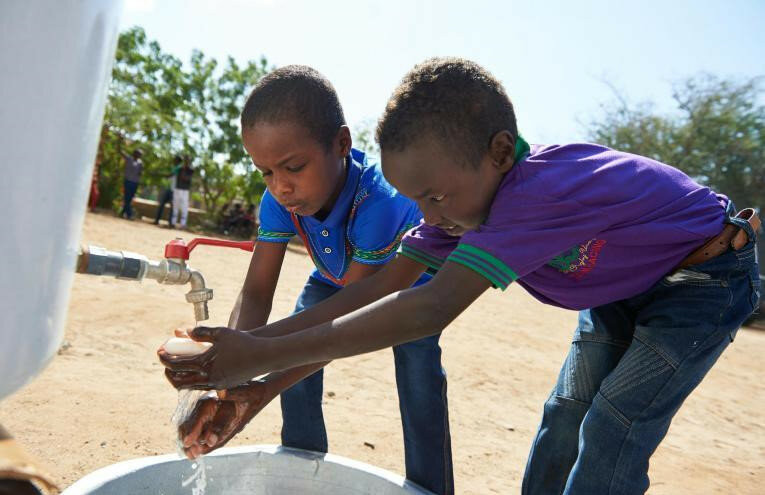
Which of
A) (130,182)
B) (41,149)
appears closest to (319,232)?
(41,149)

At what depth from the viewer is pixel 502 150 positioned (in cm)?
138

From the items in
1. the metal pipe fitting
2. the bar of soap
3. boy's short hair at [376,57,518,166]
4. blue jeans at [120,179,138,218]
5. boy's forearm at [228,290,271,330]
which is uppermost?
boy's short hair at [376,57,518,166]

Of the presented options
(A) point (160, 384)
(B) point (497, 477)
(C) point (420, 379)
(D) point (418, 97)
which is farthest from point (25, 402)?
(D) point (418, 97)

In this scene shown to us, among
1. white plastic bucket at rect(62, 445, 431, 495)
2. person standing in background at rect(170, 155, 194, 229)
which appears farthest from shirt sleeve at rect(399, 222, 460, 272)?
person standing in background at rect(170, 155, 194, 229)

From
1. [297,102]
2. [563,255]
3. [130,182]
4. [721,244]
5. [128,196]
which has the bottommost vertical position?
[128,196]

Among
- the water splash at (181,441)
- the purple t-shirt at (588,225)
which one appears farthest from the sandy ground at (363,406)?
the purple t-shirt at (588,225)

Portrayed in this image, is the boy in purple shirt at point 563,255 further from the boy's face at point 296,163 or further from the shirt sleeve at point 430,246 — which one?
the boy's face at point 296,163

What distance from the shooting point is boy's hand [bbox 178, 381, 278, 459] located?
61.1 inches

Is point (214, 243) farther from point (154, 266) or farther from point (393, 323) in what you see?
point (393, 323)

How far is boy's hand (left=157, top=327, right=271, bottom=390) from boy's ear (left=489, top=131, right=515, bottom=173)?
0.60m

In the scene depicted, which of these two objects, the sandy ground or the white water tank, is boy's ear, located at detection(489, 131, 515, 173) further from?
the sandy ground

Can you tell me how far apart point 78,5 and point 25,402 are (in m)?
2.30

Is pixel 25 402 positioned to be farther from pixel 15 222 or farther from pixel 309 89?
pixel 15 222

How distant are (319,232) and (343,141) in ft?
0.90
